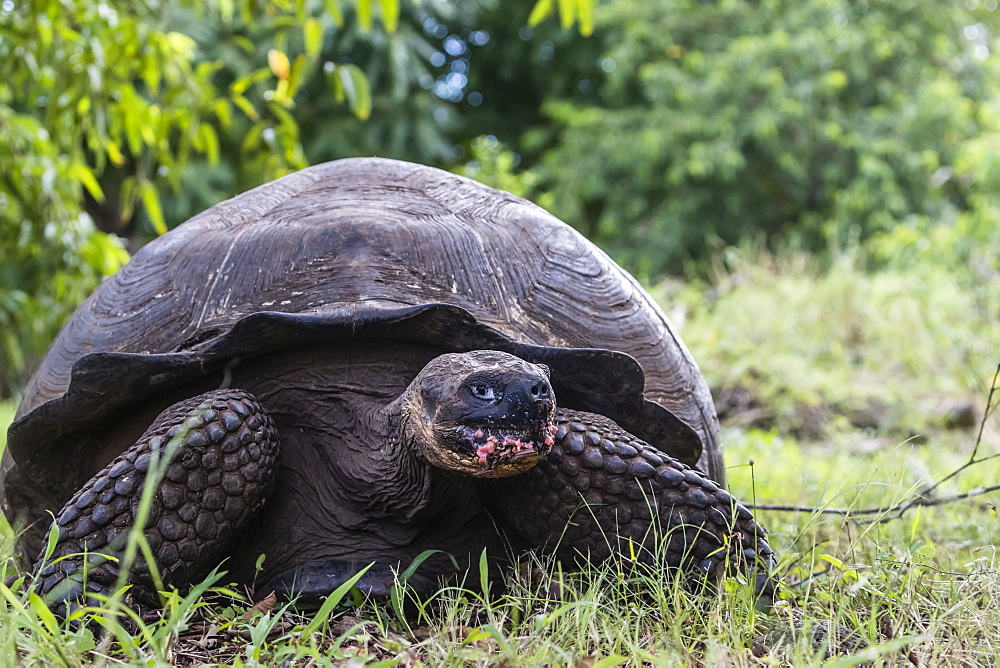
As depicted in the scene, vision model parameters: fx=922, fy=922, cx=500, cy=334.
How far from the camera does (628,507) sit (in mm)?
2074

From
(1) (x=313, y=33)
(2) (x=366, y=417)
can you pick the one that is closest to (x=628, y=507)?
(2) (x=366, y=417)

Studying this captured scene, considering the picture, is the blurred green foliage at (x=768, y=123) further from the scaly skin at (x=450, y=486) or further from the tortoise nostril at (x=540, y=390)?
the tortoise nostril at (x=540, y=390)

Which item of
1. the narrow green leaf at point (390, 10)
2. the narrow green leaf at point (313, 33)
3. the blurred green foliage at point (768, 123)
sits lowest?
the blurred green foliage at point (768, 123)

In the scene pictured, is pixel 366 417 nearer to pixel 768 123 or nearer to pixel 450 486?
pixel 450 486

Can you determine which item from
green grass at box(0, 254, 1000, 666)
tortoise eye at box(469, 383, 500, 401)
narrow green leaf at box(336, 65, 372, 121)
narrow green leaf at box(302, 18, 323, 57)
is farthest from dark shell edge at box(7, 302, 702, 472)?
narrow green leaf at box(336, 65, 372, 121)

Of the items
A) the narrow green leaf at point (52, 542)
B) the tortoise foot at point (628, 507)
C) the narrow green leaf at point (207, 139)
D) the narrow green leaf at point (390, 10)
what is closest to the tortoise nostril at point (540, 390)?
the tortoise foot at point (628, 507)

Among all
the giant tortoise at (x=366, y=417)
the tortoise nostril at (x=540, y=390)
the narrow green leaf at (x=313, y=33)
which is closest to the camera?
the tortoise nostril at (x=540, y=390)

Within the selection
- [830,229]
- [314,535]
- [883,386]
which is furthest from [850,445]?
[830,229]

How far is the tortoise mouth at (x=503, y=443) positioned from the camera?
177 cm

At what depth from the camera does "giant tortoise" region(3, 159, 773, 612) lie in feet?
6.15

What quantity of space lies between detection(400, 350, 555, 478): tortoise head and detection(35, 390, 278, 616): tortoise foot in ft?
1.35

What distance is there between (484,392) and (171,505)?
27.3 inches

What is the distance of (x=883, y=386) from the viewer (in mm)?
6566

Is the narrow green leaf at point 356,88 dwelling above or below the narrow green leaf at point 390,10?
below
